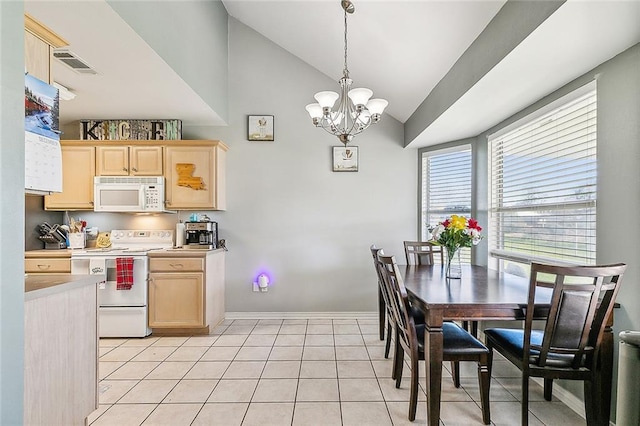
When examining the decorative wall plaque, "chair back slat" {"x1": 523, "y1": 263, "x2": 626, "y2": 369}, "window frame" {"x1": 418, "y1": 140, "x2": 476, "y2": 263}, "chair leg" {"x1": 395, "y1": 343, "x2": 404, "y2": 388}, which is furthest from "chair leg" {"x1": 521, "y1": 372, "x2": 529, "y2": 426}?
the decorative wall plaque

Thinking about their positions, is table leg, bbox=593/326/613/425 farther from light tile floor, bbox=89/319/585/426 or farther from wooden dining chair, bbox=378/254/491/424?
wooden dining chair, bbox=378/254/491/424

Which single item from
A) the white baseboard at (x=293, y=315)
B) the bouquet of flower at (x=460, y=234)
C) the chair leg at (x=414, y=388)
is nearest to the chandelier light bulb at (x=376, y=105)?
the bouquet of flower at (x=460, y=234)

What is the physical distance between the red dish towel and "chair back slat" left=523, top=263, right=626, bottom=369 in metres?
3.52

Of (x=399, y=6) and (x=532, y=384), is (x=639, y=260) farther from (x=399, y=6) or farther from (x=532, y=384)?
(x=399, y=6)

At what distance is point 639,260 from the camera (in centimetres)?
192

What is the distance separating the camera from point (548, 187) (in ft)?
9.09

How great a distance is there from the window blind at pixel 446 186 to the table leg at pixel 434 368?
233 centimetres

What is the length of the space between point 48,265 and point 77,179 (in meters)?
0.99

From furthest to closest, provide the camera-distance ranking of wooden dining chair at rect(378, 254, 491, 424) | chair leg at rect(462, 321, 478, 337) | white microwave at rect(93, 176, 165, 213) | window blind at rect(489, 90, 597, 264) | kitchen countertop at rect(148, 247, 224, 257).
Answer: white microwave at rect(93, 176, 165, 213) → kitchen countertop at rect(148, 247, 224, 257) → chair leg at rect(462, 321, 478, 337) → window blind at rect(489, 90, 597, 264) → wooden dining chair at rect(378, 254, 491, 424)

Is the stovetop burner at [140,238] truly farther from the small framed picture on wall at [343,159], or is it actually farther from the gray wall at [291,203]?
the small framed picture on wall at [343,159]

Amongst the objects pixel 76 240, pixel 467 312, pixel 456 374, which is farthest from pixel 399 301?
pixel 76 240

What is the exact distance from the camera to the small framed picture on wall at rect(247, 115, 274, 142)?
4.46 meters

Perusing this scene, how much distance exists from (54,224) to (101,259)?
43.3 inches

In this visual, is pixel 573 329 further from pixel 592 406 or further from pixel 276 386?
pixel 276 386
